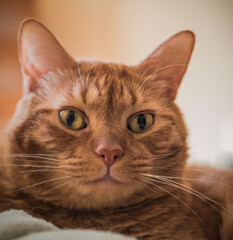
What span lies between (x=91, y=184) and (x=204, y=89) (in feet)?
6.06

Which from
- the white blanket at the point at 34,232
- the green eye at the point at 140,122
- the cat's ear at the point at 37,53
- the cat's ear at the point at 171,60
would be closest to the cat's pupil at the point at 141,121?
the green eye at the point at 140,122

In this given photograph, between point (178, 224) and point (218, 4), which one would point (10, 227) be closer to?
point (178, 224)

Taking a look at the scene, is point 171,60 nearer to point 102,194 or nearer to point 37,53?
point 37,53

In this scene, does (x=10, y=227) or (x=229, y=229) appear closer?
(x=10, y=227)

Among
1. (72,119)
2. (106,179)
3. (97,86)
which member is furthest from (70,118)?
(106,179)

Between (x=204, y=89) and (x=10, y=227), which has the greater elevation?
(x=204, y=89)

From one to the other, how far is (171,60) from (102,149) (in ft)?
2.14

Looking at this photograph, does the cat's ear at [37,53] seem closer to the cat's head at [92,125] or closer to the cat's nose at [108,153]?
the cat's head at [92,125]

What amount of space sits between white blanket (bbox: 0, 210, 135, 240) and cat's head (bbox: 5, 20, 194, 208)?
10.8 inches

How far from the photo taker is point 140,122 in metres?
1.24

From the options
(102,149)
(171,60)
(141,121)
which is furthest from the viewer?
(171,60)

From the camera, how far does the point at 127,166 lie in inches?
41.0

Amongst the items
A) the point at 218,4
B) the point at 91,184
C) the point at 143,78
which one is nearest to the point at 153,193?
the point at 91,184

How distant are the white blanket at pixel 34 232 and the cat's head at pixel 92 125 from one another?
10.8 inches
